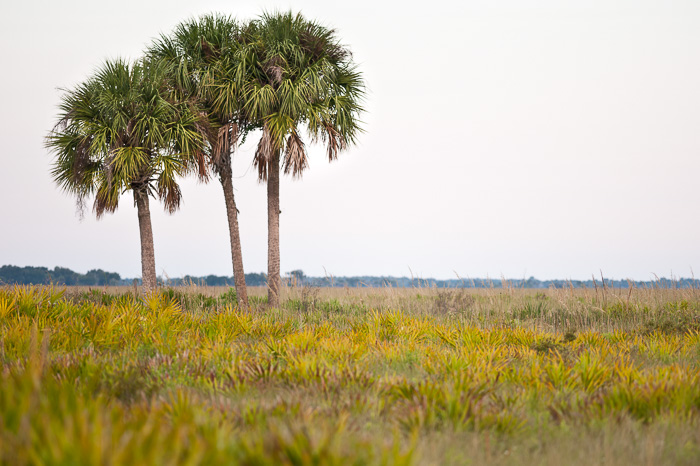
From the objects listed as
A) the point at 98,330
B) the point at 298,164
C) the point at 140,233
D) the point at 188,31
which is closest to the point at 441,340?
Result: the point at 98,330

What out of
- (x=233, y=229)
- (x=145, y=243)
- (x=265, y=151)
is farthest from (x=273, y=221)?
(x=145, y=243)

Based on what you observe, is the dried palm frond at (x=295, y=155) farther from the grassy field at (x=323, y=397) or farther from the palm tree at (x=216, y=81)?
the grassy field at (x=323, y=397)

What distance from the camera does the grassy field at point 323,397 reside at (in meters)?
2.06

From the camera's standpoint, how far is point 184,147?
15.5 meters

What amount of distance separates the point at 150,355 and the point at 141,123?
11620mm

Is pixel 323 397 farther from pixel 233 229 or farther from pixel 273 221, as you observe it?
pixel 233 229

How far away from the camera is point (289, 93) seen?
15.4 m

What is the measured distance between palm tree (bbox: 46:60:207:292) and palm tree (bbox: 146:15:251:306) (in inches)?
29.9

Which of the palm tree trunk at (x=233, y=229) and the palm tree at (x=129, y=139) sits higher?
the palm tree at (x=129, y=139)

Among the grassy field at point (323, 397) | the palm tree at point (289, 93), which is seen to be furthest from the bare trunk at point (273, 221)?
the grassy field at point (323, 397)

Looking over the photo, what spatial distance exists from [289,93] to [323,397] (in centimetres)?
1308

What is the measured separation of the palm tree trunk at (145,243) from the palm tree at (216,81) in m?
2.80

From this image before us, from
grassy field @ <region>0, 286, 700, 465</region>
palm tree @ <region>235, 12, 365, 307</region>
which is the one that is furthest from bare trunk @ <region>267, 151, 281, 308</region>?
grassy field @ <region>0, 286, 700, 465</region>

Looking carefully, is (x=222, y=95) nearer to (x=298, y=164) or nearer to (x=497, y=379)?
(x=298, y=164)
